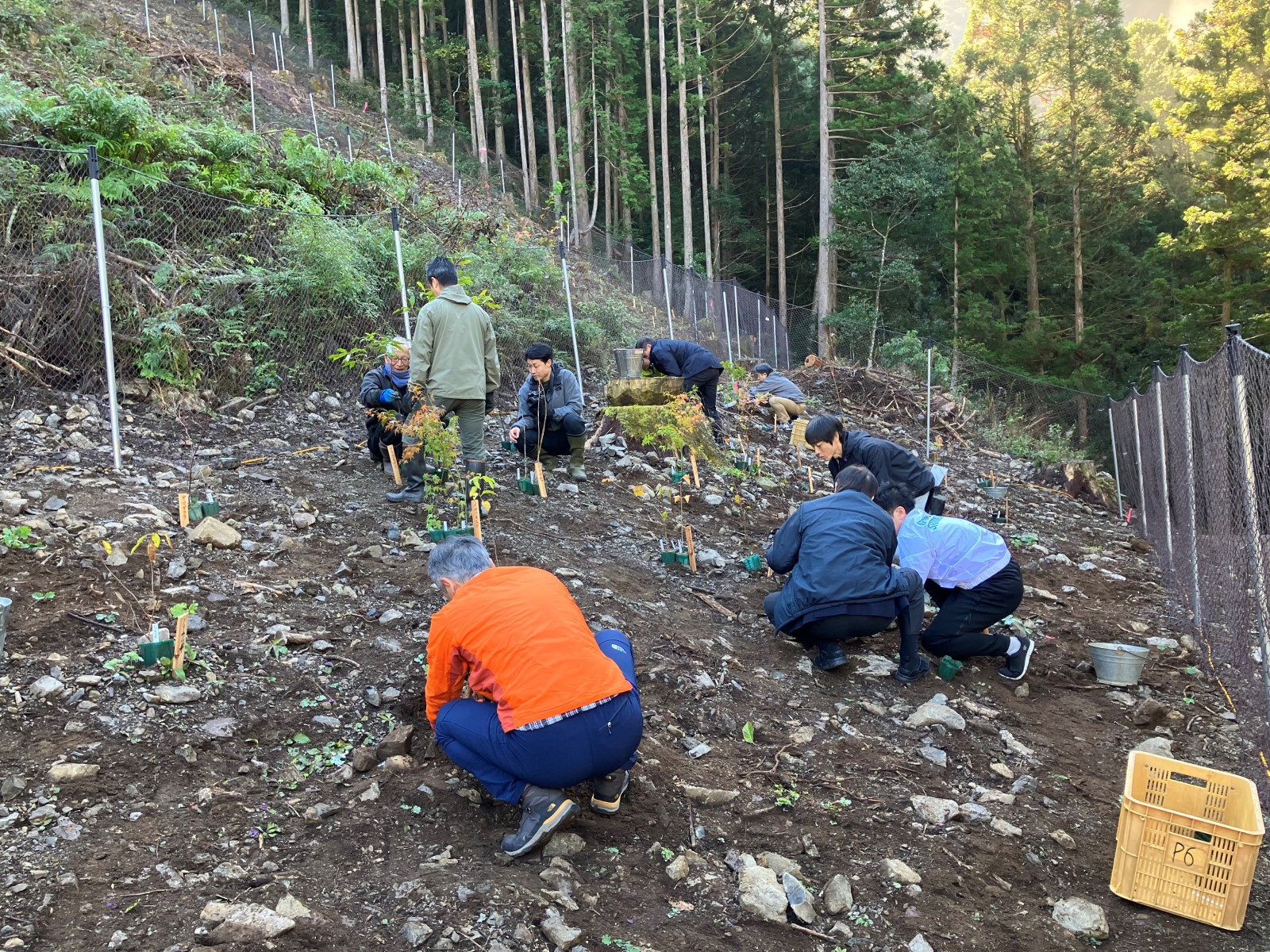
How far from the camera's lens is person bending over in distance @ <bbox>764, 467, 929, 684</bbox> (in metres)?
4.38

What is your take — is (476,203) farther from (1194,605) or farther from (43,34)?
(1194,605)

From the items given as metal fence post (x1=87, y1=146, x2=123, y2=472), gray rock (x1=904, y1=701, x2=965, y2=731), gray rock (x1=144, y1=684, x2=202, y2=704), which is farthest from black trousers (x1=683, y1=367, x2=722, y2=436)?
gray rock (x1=144, y1=684, x2=202, y2=704)

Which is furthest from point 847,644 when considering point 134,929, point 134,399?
point 134,399

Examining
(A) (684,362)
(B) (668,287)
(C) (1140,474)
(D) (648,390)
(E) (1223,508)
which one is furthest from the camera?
(B) (668,287)

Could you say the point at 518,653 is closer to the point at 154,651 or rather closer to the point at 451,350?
the point at 154,651

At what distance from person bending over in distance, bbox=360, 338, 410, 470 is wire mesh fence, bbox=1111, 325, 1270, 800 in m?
5.16

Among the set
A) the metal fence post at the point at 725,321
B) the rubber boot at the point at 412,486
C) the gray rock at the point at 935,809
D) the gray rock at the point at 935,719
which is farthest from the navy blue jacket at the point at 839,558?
the metal fence post at the point at 725,321

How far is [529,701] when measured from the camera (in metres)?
2.76

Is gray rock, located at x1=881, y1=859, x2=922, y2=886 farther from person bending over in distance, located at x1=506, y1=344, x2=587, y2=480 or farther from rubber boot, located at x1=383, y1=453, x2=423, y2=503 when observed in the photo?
person bending over in distance, located at x1=506, y1=344, x2=587, y2=480

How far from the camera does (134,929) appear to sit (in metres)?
2.34

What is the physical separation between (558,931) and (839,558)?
2476 millimetres

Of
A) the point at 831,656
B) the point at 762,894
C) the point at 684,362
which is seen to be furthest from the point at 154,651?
the point at 684,362

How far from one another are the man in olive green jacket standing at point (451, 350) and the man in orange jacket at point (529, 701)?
2.96m

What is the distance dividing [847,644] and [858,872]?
2148 millimetres
